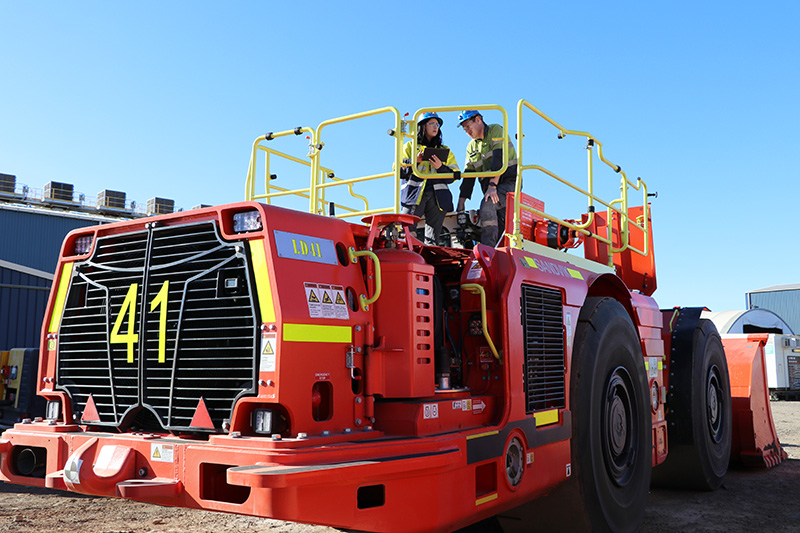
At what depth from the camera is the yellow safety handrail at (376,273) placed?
11.8 feet

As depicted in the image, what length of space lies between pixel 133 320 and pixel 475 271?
2001 mm

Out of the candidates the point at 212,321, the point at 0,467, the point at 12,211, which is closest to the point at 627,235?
the point at 212,321

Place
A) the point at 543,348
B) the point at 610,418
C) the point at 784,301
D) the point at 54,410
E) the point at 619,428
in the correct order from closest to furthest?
the point at 54,410 → the point at 543,348 → the point at 610,418 → the point at 619,428 → the point at 784,301

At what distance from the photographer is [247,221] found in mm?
3463

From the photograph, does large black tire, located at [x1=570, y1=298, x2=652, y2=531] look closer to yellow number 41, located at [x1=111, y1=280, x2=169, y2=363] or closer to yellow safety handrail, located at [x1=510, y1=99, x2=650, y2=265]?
yellow safety handrail, located at [x1=510, y1=99, x2=650, y2=265]

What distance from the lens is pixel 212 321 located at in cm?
353

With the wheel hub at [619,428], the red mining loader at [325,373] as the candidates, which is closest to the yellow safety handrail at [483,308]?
the red mining loader at [325,373]

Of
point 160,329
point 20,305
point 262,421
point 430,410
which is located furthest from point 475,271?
point 20,305

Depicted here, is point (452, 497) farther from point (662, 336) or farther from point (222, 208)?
point (662, 336)

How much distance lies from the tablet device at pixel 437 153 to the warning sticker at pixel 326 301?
2.65m

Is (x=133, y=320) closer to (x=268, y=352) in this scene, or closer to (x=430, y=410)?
(x=268, y=352)

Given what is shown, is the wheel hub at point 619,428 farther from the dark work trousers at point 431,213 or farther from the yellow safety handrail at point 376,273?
the yellow safety handrail at point 376,273

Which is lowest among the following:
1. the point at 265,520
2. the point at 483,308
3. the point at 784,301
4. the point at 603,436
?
the point at 265,520

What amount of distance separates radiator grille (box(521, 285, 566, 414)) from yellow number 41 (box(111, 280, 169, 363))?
2.13m
